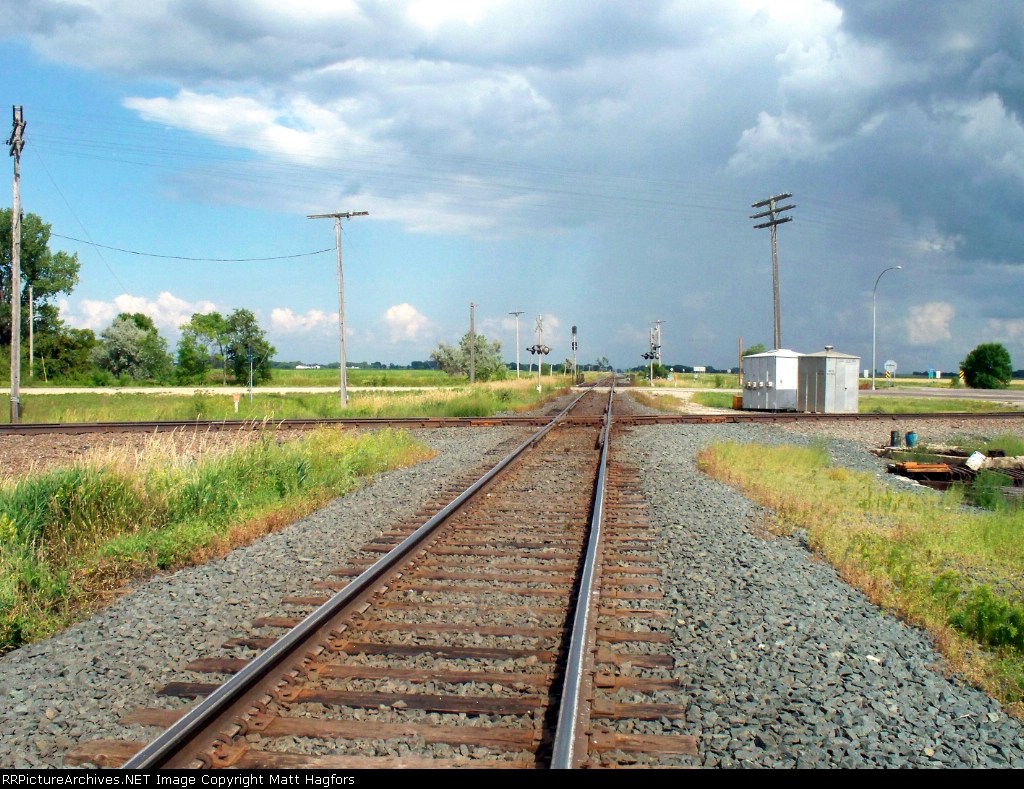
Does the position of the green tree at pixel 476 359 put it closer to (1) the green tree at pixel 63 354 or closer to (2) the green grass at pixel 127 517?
(1) the green tree at pixel 63 354

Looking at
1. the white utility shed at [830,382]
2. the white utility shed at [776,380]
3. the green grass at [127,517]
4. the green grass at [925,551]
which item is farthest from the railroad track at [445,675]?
the white utility shed at [776,380]

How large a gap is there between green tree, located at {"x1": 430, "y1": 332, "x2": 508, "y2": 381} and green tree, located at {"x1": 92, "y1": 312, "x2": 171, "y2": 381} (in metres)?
34.7

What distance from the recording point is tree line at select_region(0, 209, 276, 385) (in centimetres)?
8038

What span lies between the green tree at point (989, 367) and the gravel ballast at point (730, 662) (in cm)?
7889

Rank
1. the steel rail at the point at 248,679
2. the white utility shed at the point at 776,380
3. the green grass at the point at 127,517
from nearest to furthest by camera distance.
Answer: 1. the steel rail at the point at 248,679
2. the green grass at the point at 127,517
3. the white utility shed at the point at 776,380

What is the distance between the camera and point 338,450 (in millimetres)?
15750

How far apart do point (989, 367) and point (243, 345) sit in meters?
72.3

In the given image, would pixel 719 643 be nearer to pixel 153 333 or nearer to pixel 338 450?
pixel 338 450

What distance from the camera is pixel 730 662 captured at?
5000mm

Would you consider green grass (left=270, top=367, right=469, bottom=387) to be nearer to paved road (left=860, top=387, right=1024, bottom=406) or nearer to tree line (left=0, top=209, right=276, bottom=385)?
tree line (left=0, top=209, right=276, bottom=385)

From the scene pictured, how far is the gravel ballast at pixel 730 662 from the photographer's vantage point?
395 cm

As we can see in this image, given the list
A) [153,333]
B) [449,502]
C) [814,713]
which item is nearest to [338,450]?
[449,502]

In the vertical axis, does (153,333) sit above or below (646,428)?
above

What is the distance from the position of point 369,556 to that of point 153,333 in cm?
9465
